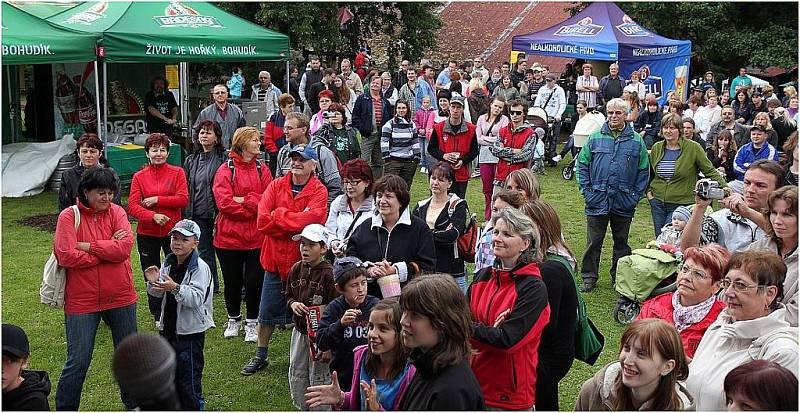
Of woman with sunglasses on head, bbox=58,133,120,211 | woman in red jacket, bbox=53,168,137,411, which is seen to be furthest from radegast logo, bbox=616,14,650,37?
woman in red jacket, bbox=53,168,137,411

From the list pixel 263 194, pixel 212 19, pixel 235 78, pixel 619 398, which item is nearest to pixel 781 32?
pixel 235 78

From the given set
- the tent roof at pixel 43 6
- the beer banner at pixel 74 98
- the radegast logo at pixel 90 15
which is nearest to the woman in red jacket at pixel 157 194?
the radegast logo at pixel 90 15

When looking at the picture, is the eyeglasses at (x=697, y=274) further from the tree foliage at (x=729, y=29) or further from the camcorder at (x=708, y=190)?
the tree foliage at (x=729, y=29)

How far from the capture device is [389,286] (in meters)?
4.67

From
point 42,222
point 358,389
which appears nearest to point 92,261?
point 358,389

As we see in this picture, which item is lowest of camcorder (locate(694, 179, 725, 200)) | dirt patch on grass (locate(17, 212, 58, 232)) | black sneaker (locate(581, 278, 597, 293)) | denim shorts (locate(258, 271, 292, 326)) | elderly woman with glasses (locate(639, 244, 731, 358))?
dirt patch on grass (locate(17, 212, 58, 232))

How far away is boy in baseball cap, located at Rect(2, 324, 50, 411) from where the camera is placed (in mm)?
3471

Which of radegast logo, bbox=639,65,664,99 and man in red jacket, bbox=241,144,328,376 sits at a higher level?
man in red jacket, bbox=241,144,328,376

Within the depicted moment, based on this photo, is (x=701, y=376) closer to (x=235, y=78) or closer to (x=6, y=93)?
(x=6, y=93)

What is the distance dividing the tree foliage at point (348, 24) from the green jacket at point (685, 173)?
16.5m

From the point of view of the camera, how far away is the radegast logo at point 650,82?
20.6m

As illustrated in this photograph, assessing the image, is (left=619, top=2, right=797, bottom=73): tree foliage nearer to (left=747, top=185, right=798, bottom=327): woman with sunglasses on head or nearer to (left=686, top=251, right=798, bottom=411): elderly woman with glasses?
(left=747, top=185, right=798, bottom=327): woman with sunglasses on head

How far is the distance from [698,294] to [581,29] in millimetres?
16664

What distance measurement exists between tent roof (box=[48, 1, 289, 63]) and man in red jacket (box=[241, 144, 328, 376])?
20.3ft
